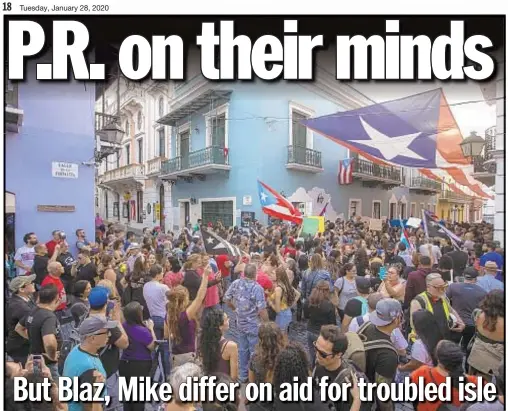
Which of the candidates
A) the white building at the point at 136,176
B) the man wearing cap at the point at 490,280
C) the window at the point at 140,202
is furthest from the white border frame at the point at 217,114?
the man wearing cap at the point at 490,280

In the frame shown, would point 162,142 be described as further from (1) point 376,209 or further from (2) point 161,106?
(1) point 376,209

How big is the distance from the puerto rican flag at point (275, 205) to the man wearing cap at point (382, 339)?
10.4ft

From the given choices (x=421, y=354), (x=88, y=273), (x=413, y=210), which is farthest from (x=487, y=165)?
(x=88, y=273)

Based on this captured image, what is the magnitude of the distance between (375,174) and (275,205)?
8.35 feet

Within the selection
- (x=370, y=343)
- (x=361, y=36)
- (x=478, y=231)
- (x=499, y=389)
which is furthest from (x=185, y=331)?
(x=478, y=231)

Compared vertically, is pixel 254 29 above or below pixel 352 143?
above

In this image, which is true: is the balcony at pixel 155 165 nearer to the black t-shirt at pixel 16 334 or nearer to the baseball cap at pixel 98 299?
the black t-shirt at pixel 16 334

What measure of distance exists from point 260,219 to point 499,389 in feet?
13.4

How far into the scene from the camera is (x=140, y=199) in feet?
15.5

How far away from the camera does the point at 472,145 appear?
5.08 meters

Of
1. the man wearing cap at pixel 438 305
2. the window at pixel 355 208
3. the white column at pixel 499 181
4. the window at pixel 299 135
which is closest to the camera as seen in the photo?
the man wearing cap at pixel 438 305

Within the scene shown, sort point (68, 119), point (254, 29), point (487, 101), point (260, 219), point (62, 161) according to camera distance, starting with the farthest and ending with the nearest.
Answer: point (260, 219) < point (62, 161) < point (68, 119) < point (487, 101) < point (254, 29)

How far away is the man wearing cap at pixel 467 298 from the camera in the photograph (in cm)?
316

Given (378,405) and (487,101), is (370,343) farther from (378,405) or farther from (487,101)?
(487,101)
